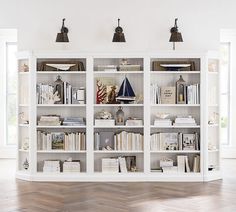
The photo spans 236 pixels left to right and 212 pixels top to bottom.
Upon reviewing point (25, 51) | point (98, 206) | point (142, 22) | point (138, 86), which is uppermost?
point (142, 22)

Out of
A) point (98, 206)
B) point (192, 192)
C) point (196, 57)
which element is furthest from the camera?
point (196, 57)

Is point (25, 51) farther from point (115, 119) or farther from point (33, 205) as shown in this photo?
point (33, 205)

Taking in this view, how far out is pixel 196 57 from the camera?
706 centimetres

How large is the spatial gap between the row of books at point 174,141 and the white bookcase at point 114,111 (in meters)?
0.07

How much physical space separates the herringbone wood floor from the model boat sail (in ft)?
3.90

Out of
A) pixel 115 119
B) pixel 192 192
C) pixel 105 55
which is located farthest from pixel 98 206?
pixel 105 55

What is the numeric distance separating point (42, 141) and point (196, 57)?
8.17ft

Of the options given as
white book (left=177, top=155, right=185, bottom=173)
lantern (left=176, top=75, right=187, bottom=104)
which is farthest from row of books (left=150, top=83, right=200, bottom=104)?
white book (left=177, top=155, right=185, bottom=173)

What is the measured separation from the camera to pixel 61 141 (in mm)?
7184

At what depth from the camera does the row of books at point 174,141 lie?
7.16 metres

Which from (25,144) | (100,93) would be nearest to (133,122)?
(100,93)

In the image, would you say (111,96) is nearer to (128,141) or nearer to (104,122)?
(104,122)

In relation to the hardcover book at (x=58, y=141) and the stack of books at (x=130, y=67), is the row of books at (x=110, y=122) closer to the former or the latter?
the hardcover book at (x=58, y=141)

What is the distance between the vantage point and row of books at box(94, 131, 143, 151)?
7.16m
